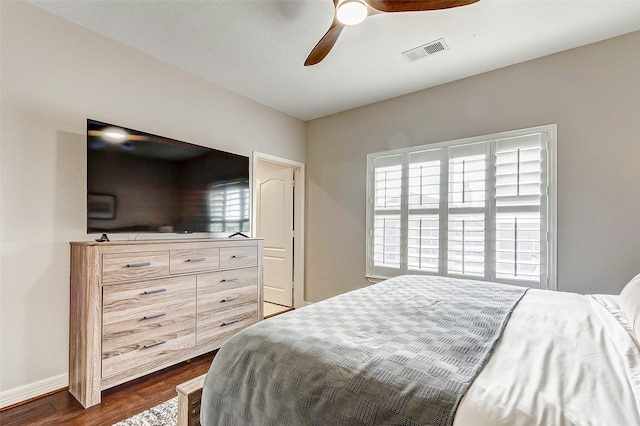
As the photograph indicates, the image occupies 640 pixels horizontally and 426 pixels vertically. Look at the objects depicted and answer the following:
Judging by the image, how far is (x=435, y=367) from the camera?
94cm

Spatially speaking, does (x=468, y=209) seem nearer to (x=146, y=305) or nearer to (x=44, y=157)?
(x=146, y=305)

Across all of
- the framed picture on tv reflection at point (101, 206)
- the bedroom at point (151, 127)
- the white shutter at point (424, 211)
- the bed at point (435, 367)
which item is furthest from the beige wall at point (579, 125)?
the framed picture on tv reflection at point (101, 206)

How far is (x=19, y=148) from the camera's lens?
2090 millimetres

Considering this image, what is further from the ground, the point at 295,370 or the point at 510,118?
the point at 510,118

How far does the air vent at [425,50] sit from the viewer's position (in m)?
2.54

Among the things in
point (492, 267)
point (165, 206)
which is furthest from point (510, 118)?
point (165, 206)

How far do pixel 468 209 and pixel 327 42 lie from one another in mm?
2100

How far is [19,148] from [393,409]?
9.02 feet

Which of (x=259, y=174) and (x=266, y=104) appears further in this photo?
(x=259, y=174)

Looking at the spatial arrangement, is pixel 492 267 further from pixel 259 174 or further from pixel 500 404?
pixel 259 174

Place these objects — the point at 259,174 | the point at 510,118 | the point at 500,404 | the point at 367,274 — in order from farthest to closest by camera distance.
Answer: the point at 259,174 → the point at 367,274 → the point at 510,118 → the point at 500,404

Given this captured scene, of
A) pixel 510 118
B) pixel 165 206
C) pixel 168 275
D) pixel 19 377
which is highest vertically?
pixel 510 118

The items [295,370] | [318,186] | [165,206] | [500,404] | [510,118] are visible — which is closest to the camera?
[500,404]

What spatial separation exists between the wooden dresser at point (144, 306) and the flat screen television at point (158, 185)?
29 cm
